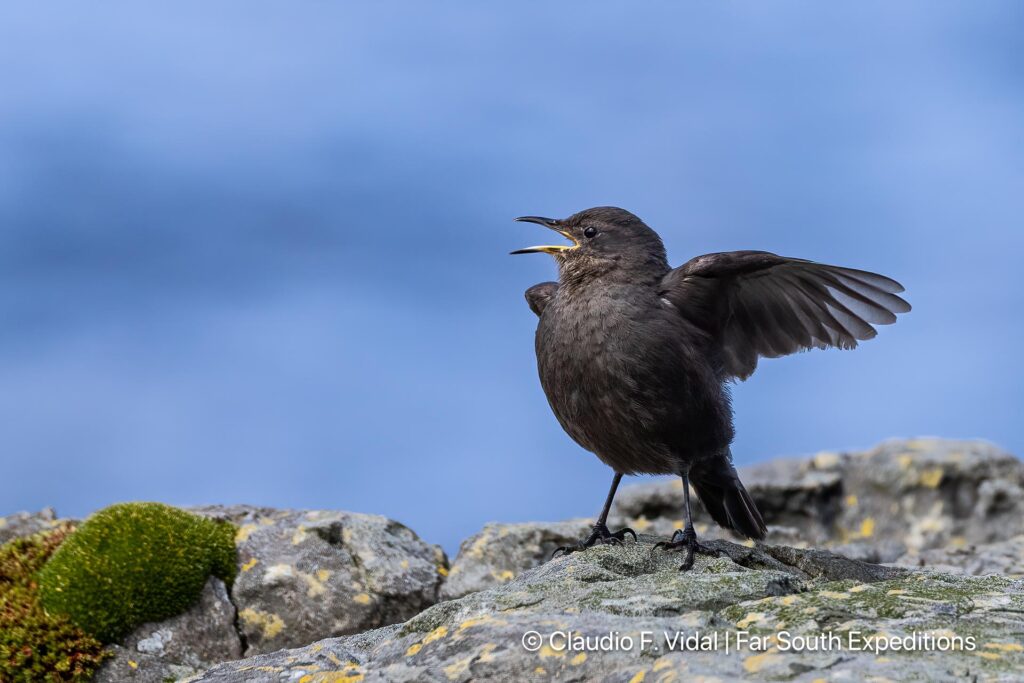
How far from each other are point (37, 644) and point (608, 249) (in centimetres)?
536

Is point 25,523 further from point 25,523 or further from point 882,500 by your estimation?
point 882,500

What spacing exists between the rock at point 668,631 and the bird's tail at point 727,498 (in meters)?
1.63

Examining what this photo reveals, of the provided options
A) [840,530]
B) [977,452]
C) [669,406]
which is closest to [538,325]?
[669,406]

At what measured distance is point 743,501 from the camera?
8.05 metres

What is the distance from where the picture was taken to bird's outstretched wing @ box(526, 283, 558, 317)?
8.55 metres

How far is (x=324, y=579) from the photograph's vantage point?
875cm

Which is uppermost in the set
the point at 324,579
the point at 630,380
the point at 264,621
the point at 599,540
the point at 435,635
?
the point at 630,380

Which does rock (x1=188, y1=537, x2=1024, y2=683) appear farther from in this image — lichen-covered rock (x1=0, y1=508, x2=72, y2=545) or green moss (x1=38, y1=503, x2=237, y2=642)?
lichen-covered rock (x1=0, y1=508, x2=72, y2=545)

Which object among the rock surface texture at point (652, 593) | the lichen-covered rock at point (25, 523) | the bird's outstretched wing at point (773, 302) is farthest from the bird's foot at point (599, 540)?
the lichen-covered rock at point (25, 523)

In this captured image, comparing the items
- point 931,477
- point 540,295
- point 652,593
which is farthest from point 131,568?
point 931,477

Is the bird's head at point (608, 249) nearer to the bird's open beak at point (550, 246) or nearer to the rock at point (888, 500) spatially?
the bird's open beak at point (550, 246)

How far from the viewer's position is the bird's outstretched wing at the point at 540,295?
28.0ft

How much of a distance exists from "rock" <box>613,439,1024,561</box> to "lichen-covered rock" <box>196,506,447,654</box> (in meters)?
3.56

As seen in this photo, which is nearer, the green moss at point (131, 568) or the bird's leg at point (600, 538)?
the bird's leg at point (600, 538)
